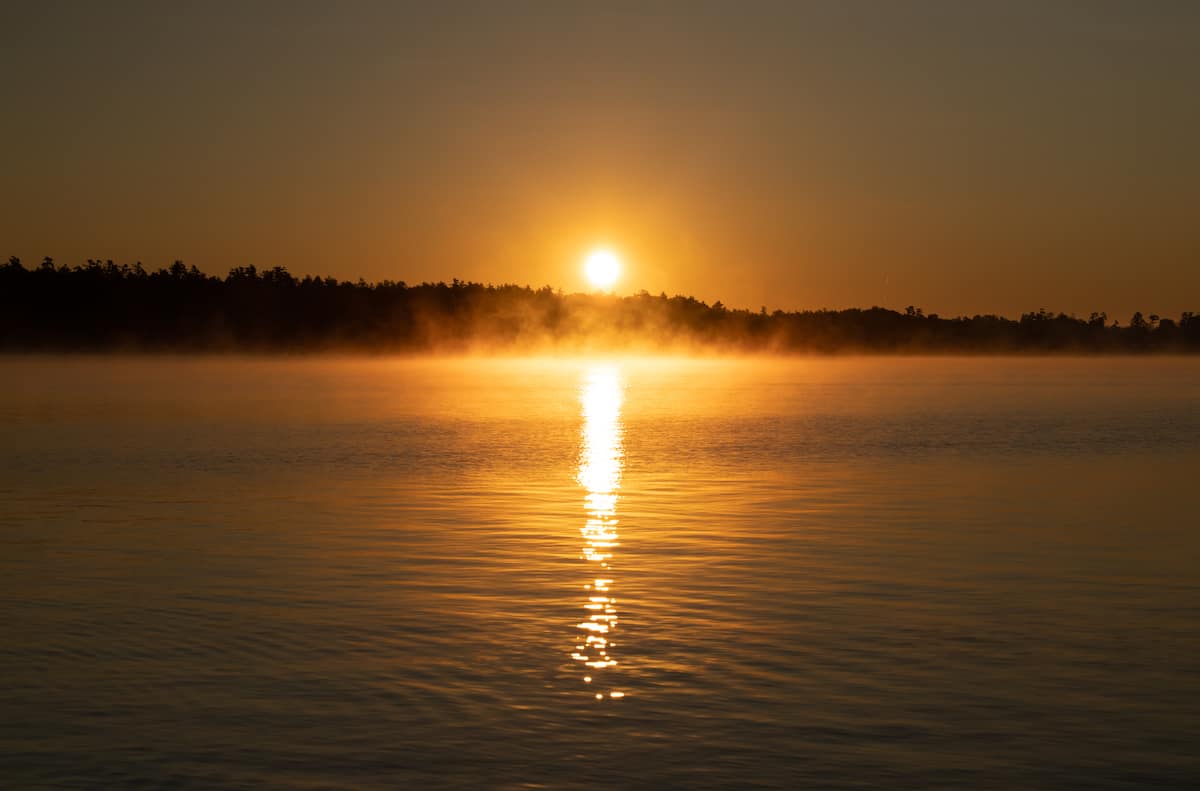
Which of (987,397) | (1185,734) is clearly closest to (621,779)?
(1185,734)

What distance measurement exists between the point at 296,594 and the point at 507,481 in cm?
1899

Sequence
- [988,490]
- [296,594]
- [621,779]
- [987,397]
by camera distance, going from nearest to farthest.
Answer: [621,779], [296,594], [988,490], [987,397]

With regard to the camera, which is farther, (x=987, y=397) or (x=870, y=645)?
(x=987, y=397)

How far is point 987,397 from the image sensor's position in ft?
336

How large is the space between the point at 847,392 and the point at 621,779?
105397 mm

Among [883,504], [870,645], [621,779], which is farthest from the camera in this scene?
[883,504]

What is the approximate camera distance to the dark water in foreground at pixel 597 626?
39.9 ft

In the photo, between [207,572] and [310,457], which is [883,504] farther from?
[310,457]

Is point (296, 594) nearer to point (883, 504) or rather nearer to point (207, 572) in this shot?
point (207, 572)

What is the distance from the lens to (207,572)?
71.4 feet

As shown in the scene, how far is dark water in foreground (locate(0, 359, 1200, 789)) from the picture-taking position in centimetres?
1215

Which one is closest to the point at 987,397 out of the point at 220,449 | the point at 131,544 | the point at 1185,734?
the point at 220,449

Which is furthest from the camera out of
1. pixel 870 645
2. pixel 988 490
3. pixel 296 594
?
pixel 988 490

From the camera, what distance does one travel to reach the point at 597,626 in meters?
17.5
